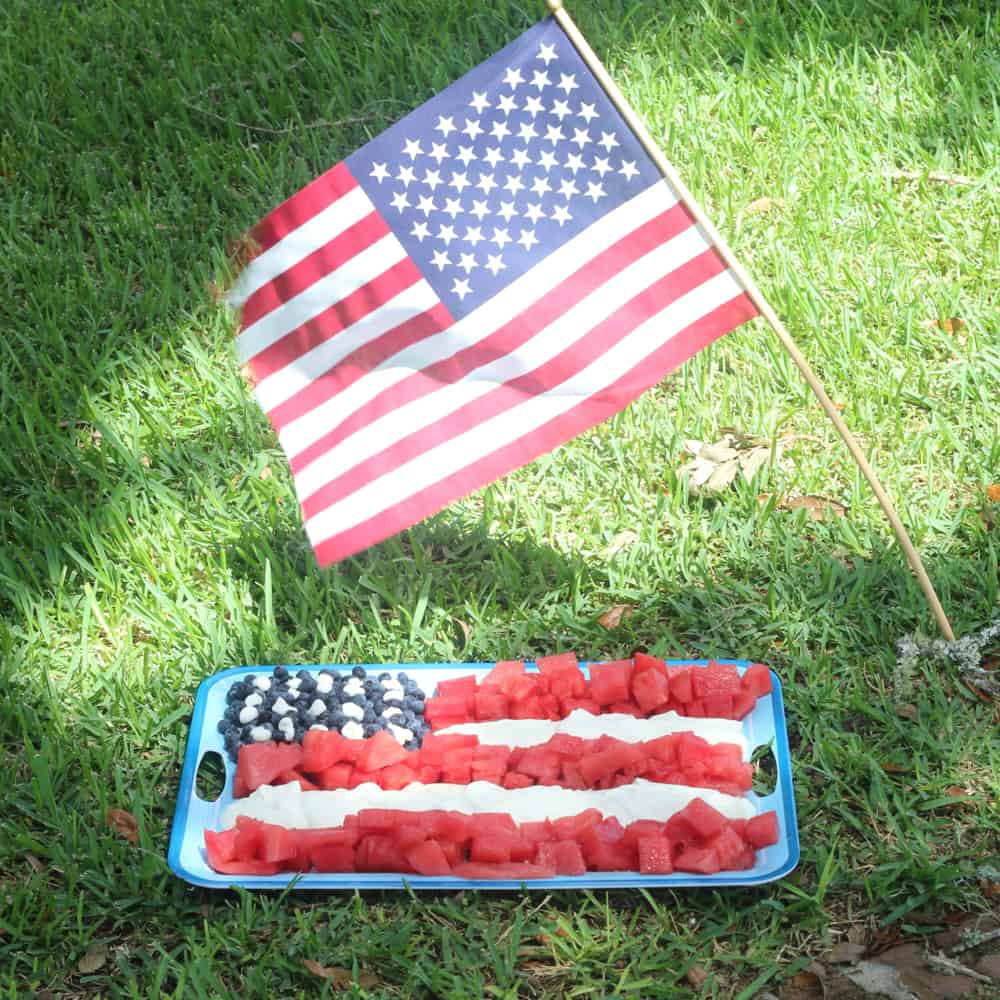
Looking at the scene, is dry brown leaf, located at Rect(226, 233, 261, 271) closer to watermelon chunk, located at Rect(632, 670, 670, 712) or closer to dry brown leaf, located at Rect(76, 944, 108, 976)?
watermelon chunk, located at Rect(632, 670, 670, 712)

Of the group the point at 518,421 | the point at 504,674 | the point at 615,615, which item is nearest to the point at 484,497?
the point at 615,615

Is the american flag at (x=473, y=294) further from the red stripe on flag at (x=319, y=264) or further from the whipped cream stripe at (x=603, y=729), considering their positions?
the whipped cream stripe at (x=603, y=729)

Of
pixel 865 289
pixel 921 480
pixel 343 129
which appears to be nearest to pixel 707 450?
pixel 921 480

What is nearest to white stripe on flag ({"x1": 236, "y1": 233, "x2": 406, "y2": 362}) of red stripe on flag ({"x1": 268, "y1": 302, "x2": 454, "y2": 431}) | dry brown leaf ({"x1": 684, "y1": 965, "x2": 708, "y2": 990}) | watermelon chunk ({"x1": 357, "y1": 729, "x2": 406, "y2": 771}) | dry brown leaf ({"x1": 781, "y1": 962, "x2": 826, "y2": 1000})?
red stripe on flag ({"x1": 268, "y1": 302, "x2": 454, "y2": 431})

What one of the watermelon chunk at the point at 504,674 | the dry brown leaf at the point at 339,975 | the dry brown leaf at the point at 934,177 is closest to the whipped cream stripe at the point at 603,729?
the watermelon chunk at the point at 504,674

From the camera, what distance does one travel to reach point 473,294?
3.15 meters

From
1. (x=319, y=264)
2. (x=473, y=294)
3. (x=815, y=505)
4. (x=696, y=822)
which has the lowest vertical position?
(x=815, y=505)

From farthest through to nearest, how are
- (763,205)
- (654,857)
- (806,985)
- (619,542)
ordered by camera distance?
(763,205)
(619,542)
(654,857)
(806,985)

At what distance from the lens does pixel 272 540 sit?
4.06 m

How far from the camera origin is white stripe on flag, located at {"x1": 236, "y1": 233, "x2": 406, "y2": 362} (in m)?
3.19

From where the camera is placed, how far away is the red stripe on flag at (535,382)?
3.07 m

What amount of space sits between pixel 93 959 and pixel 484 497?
170 cm

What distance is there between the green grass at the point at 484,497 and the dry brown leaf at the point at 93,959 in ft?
0.07

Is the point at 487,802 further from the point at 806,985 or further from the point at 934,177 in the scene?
the point at 934,177
